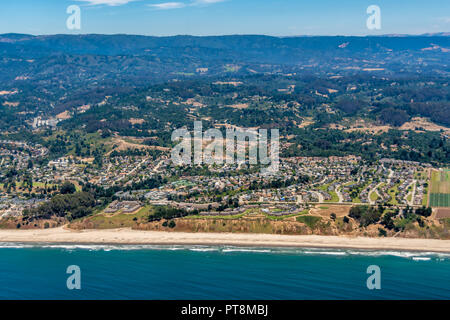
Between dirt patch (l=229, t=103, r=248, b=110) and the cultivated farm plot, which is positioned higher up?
dirt patch (l=229, t=103, r=248, b=110)

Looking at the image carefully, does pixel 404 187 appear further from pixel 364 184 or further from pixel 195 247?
pixel 195 247

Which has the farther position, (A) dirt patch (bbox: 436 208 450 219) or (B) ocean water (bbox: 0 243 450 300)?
(A) dirt patch (bbox: 436 208 450 219)

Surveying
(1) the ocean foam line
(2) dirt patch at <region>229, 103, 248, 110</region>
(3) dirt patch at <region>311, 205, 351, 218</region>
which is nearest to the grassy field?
(3) dirt patch at <region>311, 205, 351, 218</region>

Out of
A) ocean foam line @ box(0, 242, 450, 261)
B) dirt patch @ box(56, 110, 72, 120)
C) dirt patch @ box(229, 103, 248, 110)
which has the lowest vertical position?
ocean foam line @ box(0, 242, 450, 261)

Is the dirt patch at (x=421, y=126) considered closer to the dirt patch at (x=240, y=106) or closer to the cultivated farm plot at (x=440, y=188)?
the cultivated farm plot at (x=440, y=188)

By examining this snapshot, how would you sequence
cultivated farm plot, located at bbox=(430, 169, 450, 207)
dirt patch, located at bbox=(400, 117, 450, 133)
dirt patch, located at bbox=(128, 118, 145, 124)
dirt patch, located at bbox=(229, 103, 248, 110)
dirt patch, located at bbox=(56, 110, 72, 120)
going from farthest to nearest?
dirt patch, located at bbox=(229, 103, 248, 110)
dirt patch, located at bbox=(56, 110, 72, 120)
dirt patch, located at bbox=(128, 118, 145, 124)
dirt patch, located at bbox=(400, 117, 450, 133)
cultivated farm plot, located at bbox=(430, 169, 450, 207)

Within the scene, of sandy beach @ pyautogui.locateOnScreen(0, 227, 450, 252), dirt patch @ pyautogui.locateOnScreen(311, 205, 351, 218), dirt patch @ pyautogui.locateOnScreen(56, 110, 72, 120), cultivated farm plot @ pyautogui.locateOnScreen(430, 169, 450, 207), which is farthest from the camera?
dirt patch @ pyautogui.locateOnScreen(56, 110, 72, 120)

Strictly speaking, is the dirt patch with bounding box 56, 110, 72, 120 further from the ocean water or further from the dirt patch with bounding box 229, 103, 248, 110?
the ocean water

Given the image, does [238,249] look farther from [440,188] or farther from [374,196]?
[440,188]
